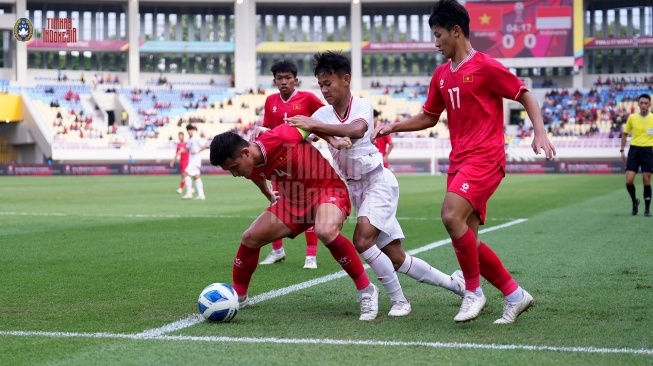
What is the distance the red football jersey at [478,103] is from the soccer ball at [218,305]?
188cm

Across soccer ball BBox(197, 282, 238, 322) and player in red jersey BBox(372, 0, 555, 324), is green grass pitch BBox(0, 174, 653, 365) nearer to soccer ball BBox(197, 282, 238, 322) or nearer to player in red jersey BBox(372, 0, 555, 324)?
soccer ball BBox(197, 282, 238, 322)

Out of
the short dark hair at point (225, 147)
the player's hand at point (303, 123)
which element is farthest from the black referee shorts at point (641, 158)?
the short dark hair at point (225, 147)

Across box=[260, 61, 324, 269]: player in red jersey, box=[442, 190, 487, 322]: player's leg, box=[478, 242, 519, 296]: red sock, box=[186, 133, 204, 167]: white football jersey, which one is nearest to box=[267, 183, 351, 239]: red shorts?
box=[442, 190, 487, 322]: player's leg

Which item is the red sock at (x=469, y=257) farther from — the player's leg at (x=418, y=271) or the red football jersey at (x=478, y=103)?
the player's leg at (x=418, y=271)

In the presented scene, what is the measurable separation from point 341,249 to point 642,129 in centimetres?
1152

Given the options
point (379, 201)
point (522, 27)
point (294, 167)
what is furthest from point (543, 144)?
point (522, 27)

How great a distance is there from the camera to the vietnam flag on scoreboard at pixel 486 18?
67500mm

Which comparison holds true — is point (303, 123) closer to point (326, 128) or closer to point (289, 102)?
Answer: point (326, 128)

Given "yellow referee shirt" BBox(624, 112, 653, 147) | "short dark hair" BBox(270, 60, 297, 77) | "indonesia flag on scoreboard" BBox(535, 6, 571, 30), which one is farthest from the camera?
"indonesia flag on scoreboard" BBox(535, 6, 571, 30)

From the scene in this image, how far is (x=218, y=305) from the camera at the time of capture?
6.32m

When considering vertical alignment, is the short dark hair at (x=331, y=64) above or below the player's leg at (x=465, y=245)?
above

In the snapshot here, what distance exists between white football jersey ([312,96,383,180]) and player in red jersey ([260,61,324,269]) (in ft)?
7.16

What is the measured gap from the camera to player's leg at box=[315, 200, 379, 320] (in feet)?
21.4

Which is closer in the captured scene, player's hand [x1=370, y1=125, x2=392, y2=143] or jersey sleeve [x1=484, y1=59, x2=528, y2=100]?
jersey sleeve [x1=484, y1=59, x2=528, y2=100]
